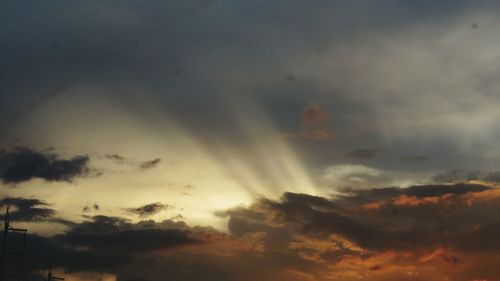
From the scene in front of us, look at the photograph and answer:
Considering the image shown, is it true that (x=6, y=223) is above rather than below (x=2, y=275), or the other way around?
above

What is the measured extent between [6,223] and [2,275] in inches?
864

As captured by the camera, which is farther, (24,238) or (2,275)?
(24,238)

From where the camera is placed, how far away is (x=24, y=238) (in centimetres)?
17625

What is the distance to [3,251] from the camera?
159375 mm

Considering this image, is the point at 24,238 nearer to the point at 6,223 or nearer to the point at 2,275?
the point at 6,223

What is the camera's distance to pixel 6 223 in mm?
170375

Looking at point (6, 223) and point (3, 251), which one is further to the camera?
point (6, 223)

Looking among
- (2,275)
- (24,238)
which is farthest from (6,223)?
(2,275)

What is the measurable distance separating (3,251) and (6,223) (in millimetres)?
12288

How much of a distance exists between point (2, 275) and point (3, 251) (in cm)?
966

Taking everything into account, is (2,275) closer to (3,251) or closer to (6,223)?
(3,251)

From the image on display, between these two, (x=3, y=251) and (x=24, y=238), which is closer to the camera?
(x=3, y=251)

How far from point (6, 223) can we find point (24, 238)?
752cm

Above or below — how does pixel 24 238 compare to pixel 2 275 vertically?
above
